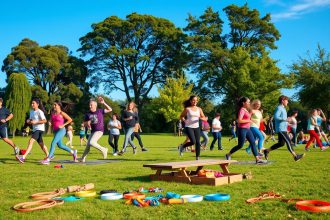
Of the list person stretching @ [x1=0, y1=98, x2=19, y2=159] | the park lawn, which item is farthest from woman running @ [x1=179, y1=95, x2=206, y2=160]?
person stretching @ [x1=0, y1=98, x2=19, y2=159]

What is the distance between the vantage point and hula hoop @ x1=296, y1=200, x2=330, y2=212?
5492 millimetres

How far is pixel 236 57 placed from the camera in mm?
53094

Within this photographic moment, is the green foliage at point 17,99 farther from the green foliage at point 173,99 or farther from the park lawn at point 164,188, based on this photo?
the park lawn at point 164,188

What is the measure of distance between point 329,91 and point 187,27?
21.2 m

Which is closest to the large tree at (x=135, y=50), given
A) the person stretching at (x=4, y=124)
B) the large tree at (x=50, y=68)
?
the large tree at (x=50, y=68)

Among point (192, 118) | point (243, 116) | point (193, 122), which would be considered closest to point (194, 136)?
point (193, 122)

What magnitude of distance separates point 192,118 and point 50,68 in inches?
2000

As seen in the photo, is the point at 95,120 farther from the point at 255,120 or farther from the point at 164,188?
the point at 164,188

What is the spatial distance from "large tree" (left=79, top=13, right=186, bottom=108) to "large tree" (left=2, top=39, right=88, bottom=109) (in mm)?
2656

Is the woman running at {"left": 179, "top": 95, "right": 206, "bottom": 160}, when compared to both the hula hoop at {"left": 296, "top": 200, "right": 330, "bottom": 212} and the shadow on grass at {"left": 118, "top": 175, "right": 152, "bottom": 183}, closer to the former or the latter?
the shadow on grass at {"left": 118, "top": 175, "right": 152, "bottom": 183}

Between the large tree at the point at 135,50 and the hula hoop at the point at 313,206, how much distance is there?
5396 centimetres

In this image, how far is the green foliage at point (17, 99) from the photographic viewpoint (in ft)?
171

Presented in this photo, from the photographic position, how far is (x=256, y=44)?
56.7 m

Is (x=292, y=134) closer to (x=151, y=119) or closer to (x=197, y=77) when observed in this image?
(x=197, y=77)
